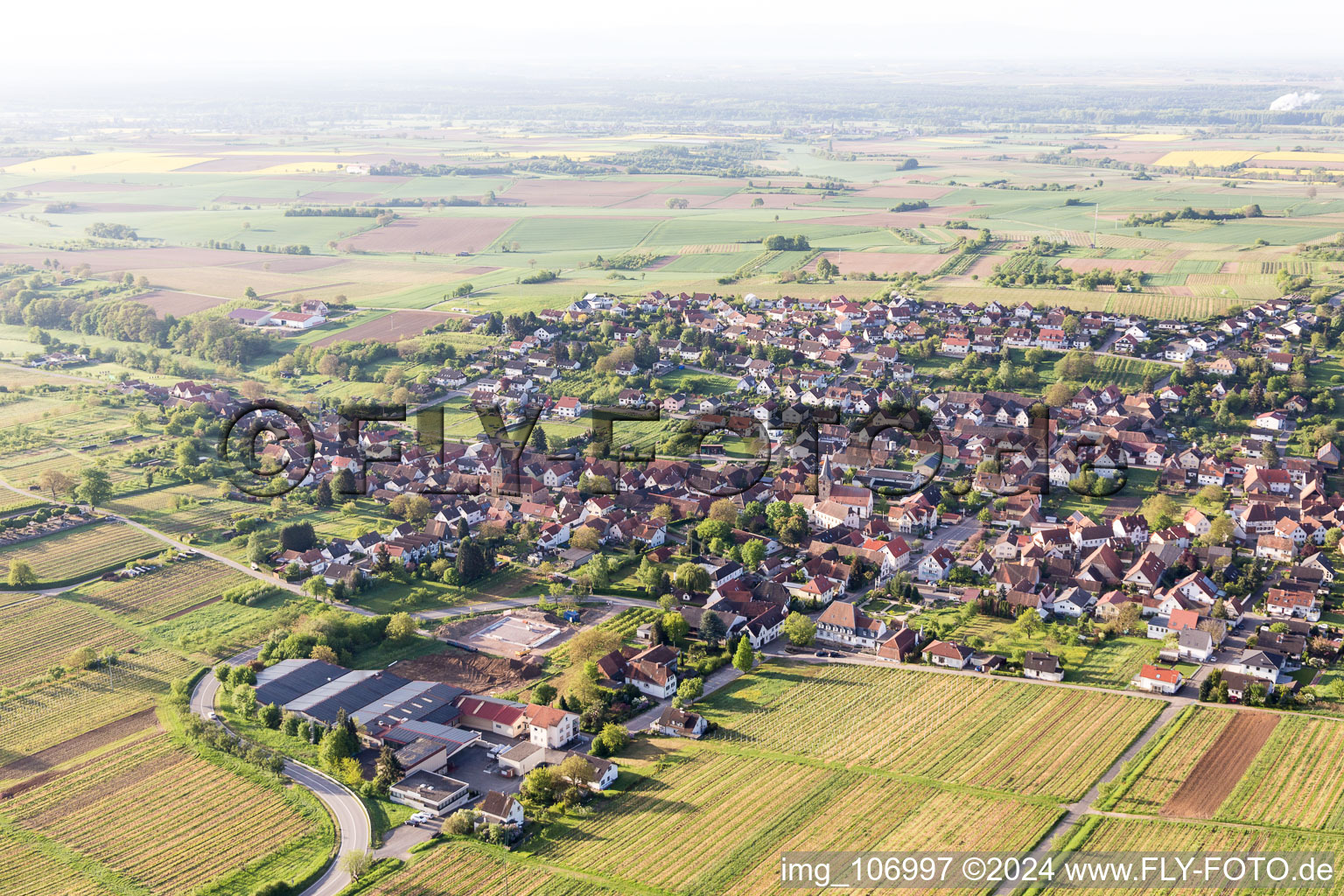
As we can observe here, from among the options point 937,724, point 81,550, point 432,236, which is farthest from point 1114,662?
point 432,236

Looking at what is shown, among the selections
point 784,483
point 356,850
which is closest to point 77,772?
point 356,850

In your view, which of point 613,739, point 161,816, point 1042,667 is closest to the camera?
point 161,816

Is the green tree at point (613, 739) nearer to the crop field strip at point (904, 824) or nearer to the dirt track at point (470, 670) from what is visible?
the dirt track at point (470, 670)

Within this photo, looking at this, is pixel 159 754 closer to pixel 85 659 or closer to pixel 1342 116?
pixel 85 659

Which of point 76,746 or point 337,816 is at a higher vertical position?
point 337,816

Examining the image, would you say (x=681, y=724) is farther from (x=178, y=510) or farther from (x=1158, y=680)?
(x=178, y=510)

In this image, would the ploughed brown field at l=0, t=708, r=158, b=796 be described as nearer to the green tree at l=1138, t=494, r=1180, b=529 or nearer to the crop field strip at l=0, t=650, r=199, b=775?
the crop field strip at l=0, t=650, r=199, b=775
